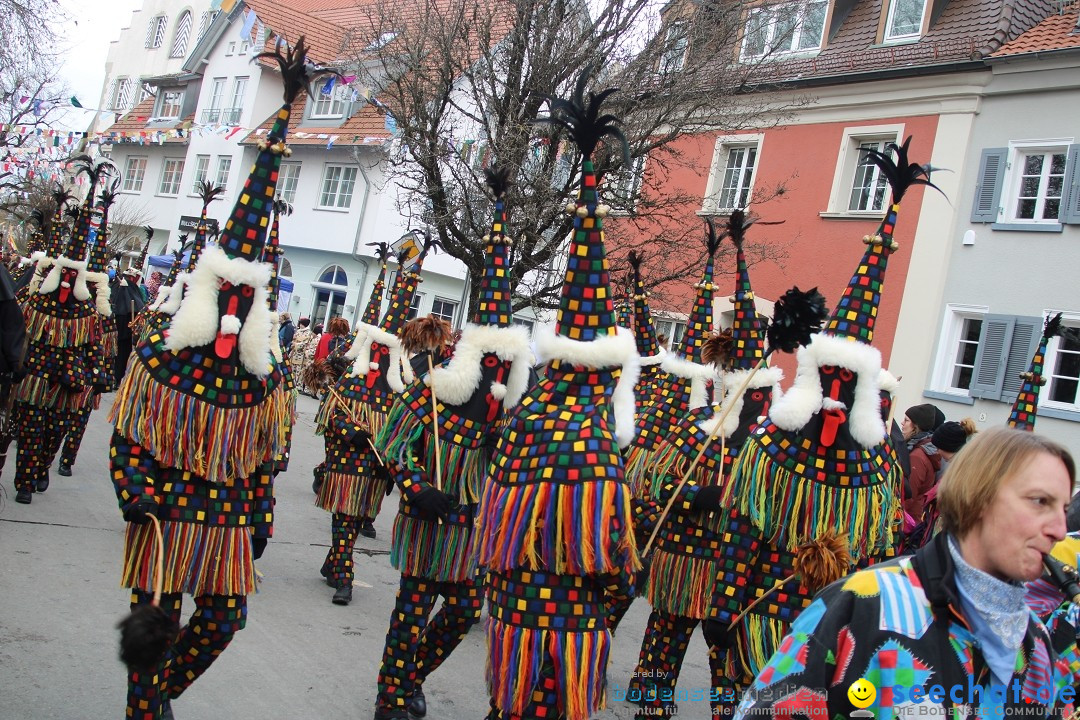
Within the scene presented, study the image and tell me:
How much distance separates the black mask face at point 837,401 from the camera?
4.43 metres

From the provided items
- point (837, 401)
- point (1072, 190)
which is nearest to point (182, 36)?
point (1072, 190)

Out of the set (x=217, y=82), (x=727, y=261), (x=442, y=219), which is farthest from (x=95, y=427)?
(x=217, y=82)

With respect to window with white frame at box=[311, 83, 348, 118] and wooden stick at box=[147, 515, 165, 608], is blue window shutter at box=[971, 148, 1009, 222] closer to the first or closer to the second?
wooden stick at box=[147, 515, 165, 608]

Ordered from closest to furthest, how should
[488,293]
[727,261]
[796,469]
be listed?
[796,469] → [488,293] → [727,261]

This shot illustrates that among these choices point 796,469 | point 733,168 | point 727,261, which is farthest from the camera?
point 733,168

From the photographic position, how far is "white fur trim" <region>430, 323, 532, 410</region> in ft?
16.1

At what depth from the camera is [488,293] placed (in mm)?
4988

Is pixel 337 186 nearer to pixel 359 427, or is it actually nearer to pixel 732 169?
pixel 732 169

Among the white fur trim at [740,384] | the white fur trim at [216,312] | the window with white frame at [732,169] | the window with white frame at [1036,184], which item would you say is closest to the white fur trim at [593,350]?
the white fur trim at [216,312]

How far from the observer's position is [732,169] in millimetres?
19094

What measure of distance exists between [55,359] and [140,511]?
16.3 feet

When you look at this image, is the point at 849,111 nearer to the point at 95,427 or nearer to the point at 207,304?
the point at 95,427

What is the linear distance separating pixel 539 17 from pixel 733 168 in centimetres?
794

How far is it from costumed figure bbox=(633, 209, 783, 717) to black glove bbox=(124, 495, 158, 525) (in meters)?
2.80
